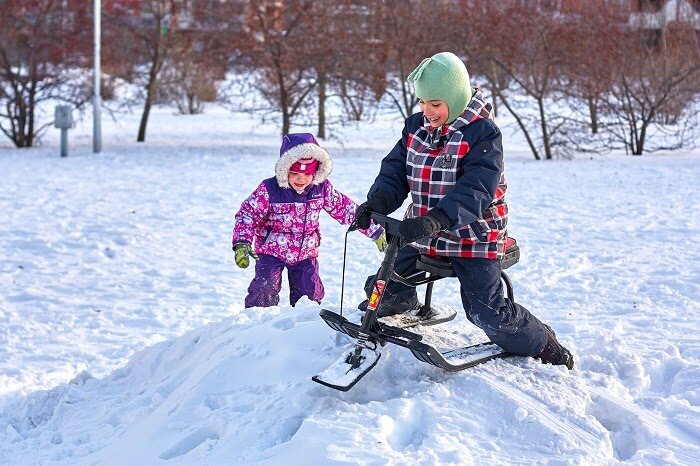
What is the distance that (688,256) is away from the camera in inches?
306

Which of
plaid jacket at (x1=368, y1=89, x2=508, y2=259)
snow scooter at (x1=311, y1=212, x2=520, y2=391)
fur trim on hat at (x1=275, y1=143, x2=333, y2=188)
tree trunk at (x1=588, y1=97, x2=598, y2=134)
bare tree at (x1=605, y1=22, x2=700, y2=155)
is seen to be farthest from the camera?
tree trunk at (x1=588, y1=97, x2=598, y2=134)

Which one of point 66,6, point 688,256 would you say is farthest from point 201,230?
point 66,6

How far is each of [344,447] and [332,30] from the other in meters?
13.2

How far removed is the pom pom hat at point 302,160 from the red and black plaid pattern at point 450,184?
4.11ft

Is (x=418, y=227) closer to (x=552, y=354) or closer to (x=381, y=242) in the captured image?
(x=552, y=354)

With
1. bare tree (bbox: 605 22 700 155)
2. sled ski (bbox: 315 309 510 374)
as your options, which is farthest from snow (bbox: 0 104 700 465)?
bare tree (bbox: 605 22 700 155)

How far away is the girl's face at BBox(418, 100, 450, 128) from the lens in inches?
147

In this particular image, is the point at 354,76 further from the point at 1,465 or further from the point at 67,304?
the point at 1,465

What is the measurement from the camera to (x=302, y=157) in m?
5.04

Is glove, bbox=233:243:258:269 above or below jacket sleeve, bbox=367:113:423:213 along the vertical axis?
below

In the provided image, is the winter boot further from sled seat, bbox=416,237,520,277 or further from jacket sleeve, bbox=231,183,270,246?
jacket sleeve, bbox=231,183,270,246

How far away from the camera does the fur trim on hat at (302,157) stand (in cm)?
503

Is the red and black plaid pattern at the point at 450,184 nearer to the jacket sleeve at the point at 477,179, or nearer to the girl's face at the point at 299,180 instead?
the jacket sleeve at the point at 477,179

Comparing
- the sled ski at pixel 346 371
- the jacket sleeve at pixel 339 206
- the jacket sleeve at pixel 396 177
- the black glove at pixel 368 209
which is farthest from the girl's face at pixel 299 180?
the sled ski at pixel 346 371
